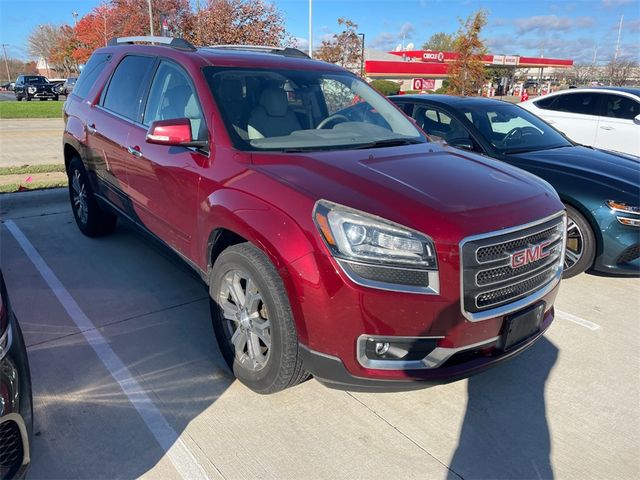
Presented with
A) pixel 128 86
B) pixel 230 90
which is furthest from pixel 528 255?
pixel 128 86

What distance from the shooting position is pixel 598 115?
912 cm

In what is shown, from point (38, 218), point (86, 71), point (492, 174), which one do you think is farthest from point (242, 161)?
point (38, 218)

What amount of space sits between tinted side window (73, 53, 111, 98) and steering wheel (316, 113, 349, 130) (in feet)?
8.57

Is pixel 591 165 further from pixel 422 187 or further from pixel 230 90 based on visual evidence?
pixel 230 90

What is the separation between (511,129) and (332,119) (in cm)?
302

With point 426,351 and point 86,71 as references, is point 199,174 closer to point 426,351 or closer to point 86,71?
point 426,351

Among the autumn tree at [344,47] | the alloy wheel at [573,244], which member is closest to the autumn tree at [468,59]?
the autumn tree at [344,47]

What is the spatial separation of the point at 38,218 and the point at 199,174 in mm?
4201

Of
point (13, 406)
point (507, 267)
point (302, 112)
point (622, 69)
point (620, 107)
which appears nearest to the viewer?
point (13, 406)

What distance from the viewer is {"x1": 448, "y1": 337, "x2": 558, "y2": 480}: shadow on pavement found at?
8.32ft

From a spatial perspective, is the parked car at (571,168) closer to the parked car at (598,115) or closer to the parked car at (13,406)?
the parked car at (598,115)

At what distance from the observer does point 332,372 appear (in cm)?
249

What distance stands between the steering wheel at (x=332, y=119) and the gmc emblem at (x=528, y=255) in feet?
5.44

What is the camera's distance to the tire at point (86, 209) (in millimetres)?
5387
